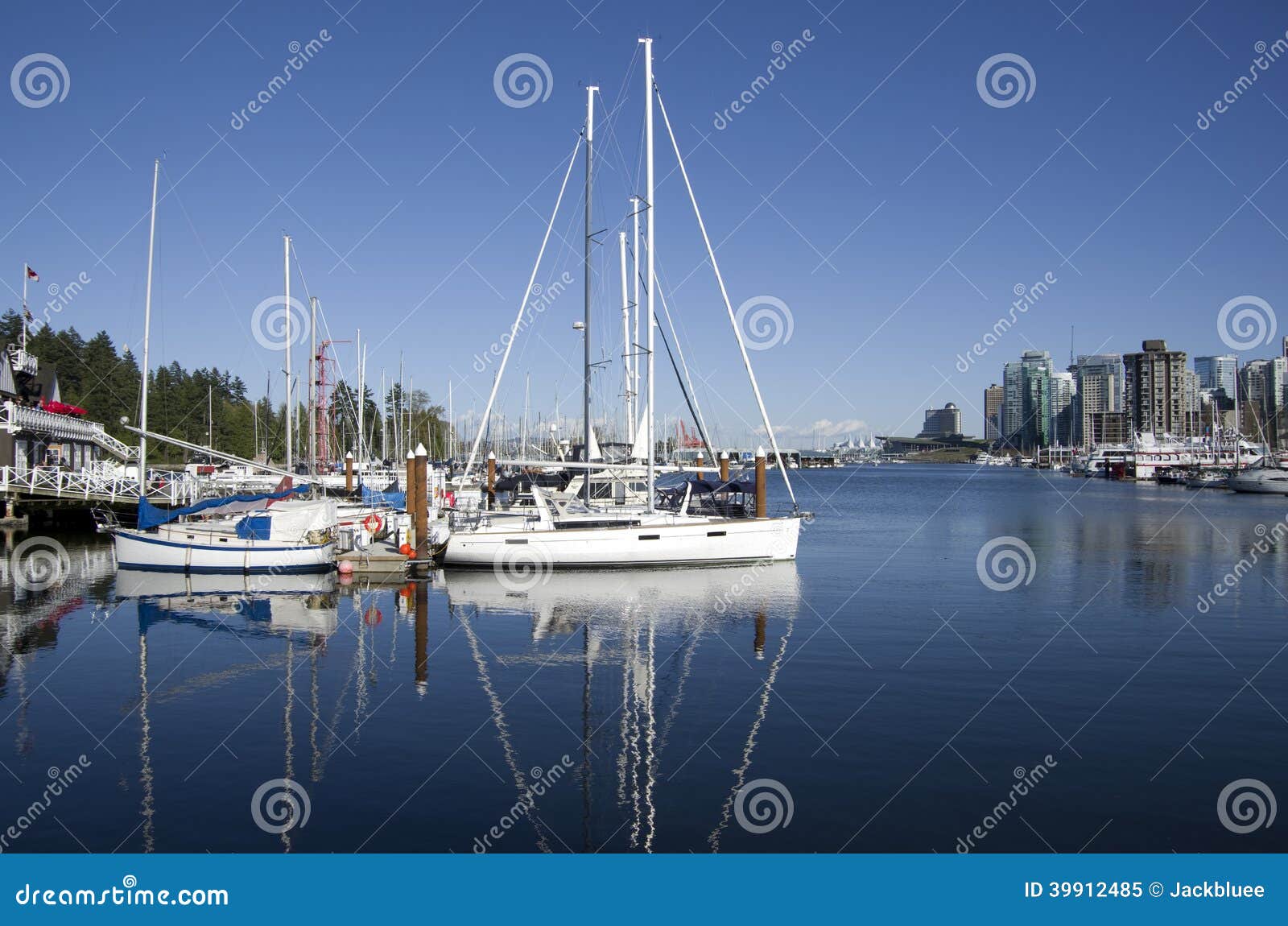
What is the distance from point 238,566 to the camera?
110ft

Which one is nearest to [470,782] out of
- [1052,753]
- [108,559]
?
[1052,753]

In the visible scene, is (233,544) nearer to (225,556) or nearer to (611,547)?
(225,556)

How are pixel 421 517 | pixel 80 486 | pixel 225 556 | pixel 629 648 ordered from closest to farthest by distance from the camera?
pixel 629 648
pixel 225 556
pixel 421 517
pixel 80 486

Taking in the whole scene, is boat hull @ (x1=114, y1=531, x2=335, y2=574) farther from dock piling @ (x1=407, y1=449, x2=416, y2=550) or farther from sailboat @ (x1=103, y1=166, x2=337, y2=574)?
dock piling @ (x1=407, y1=449, x2=416, y2=550)

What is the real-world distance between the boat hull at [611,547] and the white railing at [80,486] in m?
24.4

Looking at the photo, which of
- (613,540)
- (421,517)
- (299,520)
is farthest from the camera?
(421,517)

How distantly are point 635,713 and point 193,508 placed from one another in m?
24.3

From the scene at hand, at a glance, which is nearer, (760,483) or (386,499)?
(760,483)

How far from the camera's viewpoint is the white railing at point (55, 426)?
51000mm

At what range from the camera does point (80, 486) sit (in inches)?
1943

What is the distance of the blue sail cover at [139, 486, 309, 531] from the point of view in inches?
1334

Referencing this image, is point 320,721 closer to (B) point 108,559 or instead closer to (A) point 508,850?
(A) point 508,850

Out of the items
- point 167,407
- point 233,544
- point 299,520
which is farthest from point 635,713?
point 167,407

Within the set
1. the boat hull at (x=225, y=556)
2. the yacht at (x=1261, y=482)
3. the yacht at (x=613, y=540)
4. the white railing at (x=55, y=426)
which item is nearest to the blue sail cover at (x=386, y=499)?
the yacht at (x=613, y=540)
